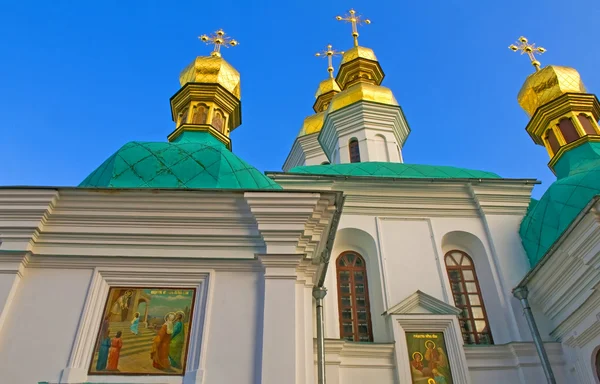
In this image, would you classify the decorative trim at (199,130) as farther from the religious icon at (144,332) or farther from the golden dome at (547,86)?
the golden dome at (547,86)

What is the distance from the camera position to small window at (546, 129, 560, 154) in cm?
1371

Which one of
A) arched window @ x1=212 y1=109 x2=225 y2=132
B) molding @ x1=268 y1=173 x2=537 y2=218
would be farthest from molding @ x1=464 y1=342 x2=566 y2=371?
arched window @ x1=212 y1=109 x2=225 y2=132

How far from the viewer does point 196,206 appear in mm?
7156

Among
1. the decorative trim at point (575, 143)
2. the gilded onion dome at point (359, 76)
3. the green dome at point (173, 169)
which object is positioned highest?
the gilded onion dome at point (359, 76)

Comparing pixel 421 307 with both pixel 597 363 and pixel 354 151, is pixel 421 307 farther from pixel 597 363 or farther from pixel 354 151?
pixel 354 151

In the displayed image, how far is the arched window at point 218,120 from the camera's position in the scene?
43.7 ft

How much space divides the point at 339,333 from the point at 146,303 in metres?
4.00

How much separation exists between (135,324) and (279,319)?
62.0 inches

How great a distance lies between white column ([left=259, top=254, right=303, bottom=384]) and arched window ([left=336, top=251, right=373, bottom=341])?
3213 millimetres

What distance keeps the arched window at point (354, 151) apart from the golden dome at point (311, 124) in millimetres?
6130

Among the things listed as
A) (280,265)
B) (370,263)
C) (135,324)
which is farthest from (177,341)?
(370,263)

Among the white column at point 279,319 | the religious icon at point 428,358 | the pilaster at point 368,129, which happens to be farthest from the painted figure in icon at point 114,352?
the pilaster at point 368,129

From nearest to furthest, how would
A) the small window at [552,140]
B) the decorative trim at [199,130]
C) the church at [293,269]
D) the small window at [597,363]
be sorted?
the church at [293,269], the small window at [597,363], the decorative trim at [199,130], the small window at [552,140]

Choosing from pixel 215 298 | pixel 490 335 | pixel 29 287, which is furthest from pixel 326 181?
pixel 29 287
